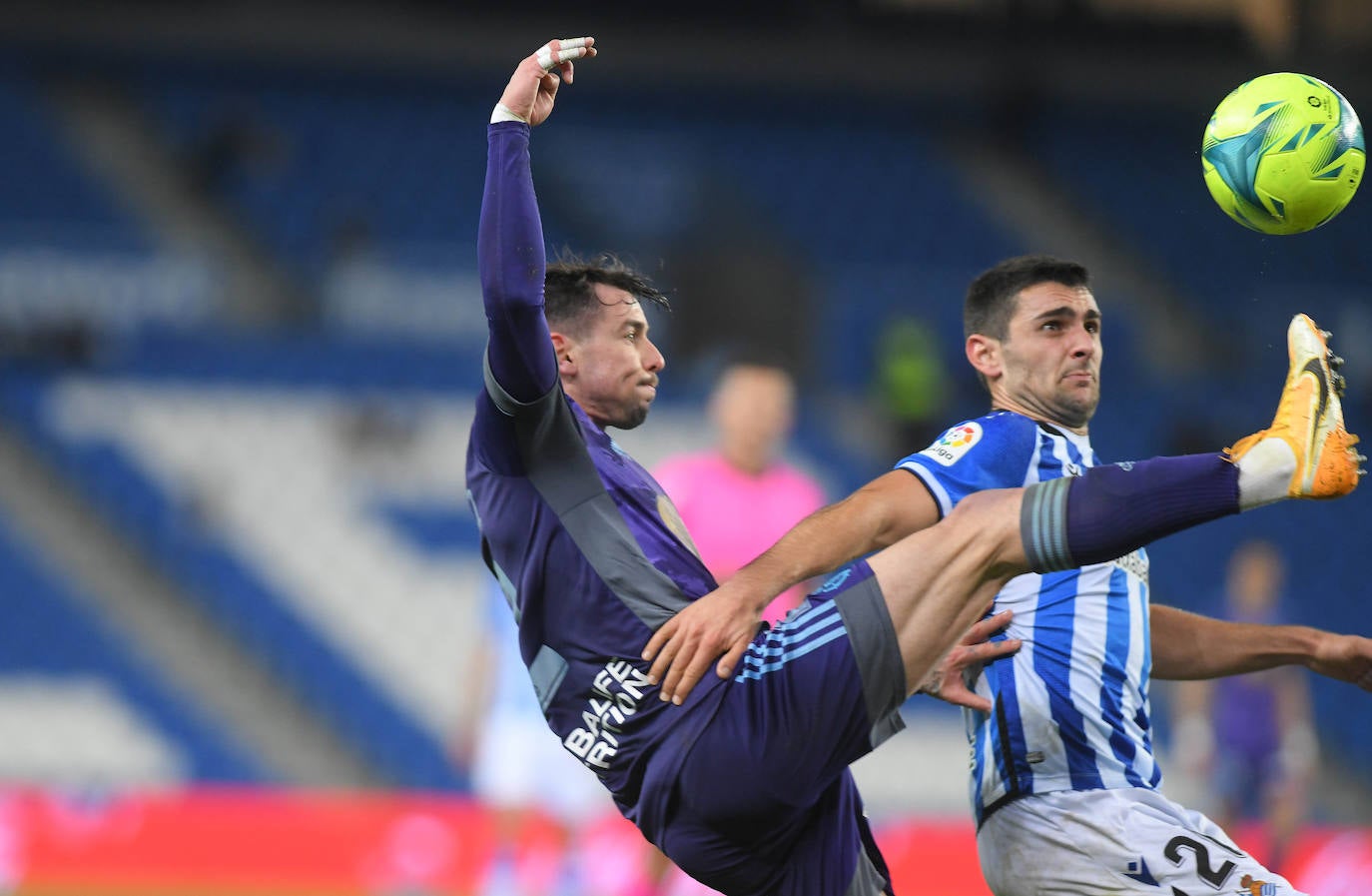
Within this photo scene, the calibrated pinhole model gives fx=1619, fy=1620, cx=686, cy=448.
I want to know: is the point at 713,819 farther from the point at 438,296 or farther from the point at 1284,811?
the point at 438,296

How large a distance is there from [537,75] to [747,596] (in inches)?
49.8

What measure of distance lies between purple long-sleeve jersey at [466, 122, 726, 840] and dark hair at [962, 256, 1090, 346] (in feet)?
3.33

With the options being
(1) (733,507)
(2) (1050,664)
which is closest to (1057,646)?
(2) (1050,664)

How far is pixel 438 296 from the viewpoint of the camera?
13.6 m

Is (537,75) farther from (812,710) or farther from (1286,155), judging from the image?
(1286,155)

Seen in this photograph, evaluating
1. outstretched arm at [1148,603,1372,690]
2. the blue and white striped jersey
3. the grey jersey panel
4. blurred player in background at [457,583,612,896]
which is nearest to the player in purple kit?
the grey jersey panel

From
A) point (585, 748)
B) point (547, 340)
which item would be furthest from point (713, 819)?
point (547, 340)

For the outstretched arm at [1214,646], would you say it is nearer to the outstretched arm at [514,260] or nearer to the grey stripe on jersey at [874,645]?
the grey stripe on jersey at [874,645]

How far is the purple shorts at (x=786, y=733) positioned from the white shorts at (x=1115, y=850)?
1.53ft

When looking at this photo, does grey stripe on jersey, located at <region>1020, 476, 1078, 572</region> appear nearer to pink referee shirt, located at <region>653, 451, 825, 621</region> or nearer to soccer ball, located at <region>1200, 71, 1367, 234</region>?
soccer ball, located at <region>1200, 71, 1367, 234</region>

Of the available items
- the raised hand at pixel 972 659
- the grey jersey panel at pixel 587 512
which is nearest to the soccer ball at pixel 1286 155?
the raised hand at pixel 972 659

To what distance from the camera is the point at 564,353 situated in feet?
13.1

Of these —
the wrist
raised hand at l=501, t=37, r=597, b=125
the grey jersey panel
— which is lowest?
the grey jersey panel

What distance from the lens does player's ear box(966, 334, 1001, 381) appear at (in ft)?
13.4
